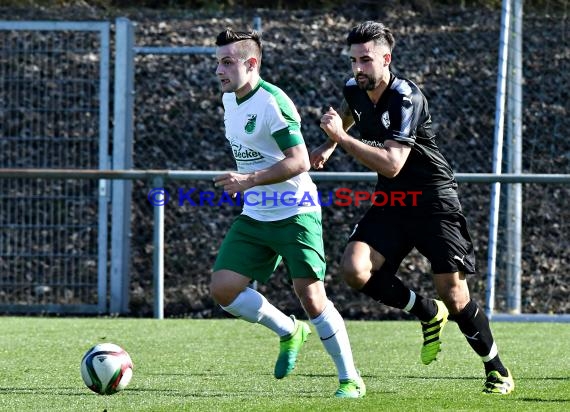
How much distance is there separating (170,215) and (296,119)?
25.0 ft

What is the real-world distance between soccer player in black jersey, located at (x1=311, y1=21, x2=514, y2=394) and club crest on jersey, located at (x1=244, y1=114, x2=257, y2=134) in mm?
416

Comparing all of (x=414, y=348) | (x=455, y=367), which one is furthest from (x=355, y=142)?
(x=414, y=348)

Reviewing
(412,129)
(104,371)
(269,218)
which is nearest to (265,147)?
(269,218)

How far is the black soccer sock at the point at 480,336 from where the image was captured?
254 inches

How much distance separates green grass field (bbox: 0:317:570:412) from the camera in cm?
586

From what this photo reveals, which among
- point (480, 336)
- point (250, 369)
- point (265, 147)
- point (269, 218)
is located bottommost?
point (250, 369)

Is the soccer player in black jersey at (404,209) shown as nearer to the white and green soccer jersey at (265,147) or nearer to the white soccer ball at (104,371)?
the white and green soccer jersey at (265,147)

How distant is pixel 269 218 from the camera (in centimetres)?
657

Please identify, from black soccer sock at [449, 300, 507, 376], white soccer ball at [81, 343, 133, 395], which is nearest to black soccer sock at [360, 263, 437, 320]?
black soccer sock at [449, 300, 507, 376]

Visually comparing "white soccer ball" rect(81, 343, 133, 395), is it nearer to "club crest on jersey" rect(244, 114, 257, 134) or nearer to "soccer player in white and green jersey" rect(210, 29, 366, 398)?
"soccer player in white and green jersey" rect(210, 29, 366, 398)

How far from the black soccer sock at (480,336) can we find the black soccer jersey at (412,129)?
688 mm

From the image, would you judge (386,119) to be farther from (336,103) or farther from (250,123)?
(336,103)

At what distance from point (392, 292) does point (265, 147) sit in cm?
121

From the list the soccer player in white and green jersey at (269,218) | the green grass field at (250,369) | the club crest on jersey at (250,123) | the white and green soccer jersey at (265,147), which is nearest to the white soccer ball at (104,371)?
the green grass field at (250,369)
